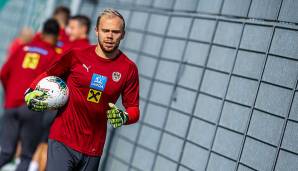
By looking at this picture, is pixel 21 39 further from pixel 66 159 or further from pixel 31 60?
pixel 66 159

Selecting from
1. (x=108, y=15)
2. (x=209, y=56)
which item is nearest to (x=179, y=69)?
(x=209, y=56)

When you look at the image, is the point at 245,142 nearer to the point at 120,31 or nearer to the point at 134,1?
the point at 120,31

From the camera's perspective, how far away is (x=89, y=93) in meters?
5.93

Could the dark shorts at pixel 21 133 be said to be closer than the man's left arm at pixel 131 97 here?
No

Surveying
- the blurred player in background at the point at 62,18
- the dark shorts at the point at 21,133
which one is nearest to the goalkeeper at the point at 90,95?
the dark shorts at the point at 21,133

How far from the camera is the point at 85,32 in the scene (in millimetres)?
8906

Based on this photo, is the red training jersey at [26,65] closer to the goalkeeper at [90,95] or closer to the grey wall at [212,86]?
the grey wall at [212,86]

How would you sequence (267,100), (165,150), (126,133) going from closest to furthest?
1. (267,100)
2. (165,150)
3. (126,133)

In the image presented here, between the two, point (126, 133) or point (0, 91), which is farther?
point (0, 91)

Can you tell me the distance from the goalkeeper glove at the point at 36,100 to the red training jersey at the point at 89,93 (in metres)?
0.14

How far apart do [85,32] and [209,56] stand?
2301 mm

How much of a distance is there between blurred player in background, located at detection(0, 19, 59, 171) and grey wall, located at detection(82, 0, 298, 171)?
3.97 feet

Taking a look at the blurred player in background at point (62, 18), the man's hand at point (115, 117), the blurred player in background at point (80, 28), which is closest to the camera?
the man's hand at point (115, 117)

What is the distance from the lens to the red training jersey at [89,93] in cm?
593
